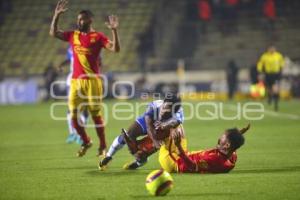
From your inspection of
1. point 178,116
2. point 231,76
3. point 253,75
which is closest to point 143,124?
point 178,116

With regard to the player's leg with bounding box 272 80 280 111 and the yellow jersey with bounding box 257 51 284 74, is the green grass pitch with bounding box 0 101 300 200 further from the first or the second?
the yellow jersey with bounding box 257 51 284 74

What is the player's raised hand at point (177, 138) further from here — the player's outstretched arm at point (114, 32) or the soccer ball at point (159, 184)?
the player's outstretched arm at point (114, 32)

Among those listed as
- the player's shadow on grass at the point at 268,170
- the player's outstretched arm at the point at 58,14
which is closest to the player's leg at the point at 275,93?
the player's outstretched arm at the point at 58,14

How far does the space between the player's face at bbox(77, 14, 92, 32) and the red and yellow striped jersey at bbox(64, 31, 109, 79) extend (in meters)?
0.10

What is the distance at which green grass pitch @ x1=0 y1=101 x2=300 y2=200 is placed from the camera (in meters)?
9.80

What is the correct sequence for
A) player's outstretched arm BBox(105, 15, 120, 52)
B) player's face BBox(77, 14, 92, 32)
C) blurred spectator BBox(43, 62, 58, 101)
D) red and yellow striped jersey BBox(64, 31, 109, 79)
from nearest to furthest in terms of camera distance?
player's outstretched arm BBox(105, 15, 120, 52) → player's face BBox(77, 14, 92, 32) → red and yellow striped jersey BBox(64, 31, 109, 79) → blurred spectator BBox(43, 62, 58, 101)

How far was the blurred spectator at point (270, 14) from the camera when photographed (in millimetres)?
39156

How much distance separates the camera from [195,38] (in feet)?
133

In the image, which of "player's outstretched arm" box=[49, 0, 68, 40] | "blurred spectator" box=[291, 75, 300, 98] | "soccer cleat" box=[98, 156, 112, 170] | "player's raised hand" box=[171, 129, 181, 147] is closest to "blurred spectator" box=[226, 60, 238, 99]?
"blurred spectator" box=[291, 75, 300, 98]

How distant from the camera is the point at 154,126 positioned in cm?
1172

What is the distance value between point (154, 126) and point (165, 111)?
0.33 meters

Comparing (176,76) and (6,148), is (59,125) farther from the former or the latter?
(176,76)

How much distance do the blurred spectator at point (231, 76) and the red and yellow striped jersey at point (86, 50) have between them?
23.3 meters

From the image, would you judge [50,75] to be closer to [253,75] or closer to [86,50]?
[253,75]
